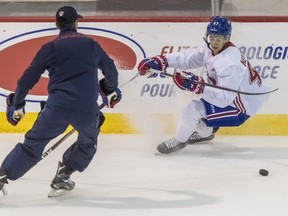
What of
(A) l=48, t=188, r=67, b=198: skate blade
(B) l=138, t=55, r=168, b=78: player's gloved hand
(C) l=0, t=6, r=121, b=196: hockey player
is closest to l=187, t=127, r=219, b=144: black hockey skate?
(B) l=138, t=55, r=168, b=78: player's gloved hand

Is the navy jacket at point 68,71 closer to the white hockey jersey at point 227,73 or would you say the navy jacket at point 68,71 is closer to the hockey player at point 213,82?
the hockey player at point 213,82

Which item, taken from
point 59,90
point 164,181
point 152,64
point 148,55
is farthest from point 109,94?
point 148,55

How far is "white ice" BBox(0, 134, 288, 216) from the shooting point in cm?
341

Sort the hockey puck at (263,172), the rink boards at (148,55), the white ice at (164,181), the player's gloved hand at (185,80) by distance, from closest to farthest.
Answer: the white ice at (164,181) < the hockey puck at (263,172) < the player's gloved hand at (185,80) < the rink boards at (148,55)

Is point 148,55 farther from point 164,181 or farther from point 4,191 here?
point 4,191

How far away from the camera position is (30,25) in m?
4.88

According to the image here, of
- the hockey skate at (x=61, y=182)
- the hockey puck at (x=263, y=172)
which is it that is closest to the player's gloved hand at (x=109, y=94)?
the hockey skate at (x=61, y=182)

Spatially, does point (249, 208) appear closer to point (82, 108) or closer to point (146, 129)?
point (82, 108)

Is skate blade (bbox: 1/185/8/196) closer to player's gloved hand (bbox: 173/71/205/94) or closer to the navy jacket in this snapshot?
the navy jacket

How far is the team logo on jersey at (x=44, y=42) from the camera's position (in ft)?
16.0

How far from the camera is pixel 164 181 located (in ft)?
12.8

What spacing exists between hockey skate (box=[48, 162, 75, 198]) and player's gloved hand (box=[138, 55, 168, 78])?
3.15 feet

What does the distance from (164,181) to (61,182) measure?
0.60 m

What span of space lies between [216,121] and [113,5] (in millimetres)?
1152
